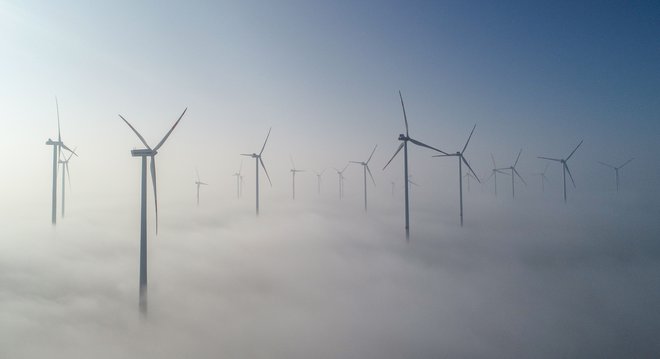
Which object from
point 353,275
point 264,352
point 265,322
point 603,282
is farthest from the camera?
point 353,275

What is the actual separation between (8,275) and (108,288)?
21.1 m

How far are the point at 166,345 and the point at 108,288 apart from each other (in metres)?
23.4

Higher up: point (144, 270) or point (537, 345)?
point (144, 270)

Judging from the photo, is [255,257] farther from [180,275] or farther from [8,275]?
[8,275]

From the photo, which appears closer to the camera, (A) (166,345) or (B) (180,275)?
(A) (166,345)

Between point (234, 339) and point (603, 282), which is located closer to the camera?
point (234, 339)

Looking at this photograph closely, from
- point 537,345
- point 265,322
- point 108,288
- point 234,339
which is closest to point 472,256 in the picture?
point 537,345

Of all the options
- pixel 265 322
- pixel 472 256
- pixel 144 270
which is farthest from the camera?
pixel 472 256

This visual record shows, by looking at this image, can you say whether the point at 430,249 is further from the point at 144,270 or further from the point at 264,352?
the point at 144,270

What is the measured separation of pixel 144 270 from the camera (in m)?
18.9

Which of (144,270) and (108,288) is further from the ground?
(144,270)

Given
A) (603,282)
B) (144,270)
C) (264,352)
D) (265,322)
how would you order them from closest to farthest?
(144,270) < (264,352) < (265,322) < (603,282)

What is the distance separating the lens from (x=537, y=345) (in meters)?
22.8

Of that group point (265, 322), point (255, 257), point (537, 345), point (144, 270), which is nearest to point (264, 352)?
point (265, 322)
